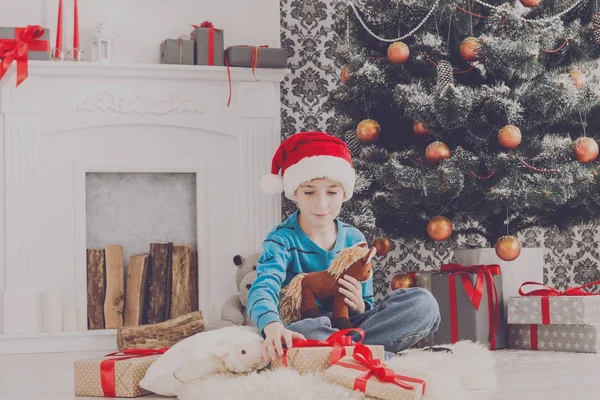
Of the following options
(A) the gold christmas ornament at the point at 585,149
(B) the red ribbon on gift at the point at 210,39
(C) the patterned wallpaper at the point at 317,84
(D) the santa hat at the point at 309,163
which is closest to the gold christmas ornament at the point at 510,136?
(A) the gold christmas ornament at the point at 585,149

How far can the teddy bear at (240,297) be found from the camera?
343cm

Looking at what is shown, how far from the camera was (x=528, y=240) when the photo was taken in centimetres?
414

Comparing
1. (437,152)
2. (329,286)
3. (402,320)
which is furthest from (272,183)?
(437,152)

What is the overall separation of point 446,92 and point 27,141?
181cm

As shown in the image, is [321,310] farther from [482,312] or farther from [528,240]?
[528,240]

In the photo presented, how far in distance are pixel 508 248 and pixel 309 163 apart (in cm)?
101

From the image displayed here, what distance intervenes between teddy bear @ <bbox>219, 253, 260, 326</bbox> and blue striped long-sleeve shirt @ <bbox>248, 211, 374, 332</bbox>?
102 cm

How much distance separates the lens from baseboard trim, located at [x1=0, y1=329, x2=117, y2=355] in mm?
3412

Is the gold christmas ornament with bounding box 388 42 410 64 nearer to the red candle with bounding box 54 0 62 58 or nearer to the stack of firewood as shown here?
the stack of firewood

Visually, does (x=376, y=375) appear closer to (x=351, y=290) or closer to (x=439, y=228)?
(x=351, y=290)

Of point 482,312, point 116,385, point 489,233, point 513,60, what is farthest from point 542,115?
point 116,385

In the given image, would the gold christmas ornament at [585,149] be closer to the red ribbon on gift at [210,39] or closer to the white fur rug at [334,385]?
the white fur rug at [334,385]

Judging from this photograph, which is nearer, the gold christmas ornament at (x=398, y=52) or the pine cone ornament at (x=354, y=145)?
the gold christmas ornament at (x=398, y=52)

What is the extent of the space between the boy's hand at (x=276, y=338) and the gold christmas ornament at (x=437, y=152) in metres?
1.28
